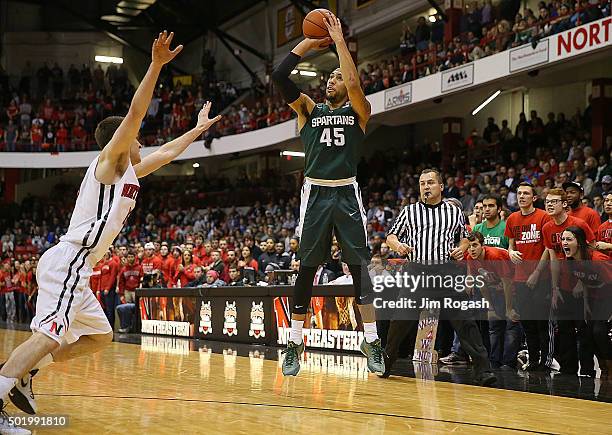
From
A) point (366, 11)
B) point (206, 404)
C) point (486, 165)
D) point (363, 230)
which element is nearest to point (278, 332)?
point (363, 230)

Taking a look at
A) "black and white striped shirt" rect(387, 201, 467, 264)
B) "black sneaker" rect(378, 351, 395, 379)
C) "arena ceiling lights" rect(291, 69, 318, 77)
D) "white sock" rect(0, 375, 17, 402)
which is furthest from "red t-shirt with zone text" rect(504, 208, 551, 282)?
"arena ceiling lights" rect(291, 69, 318, 77)

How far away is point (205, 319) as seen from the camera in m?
13.2

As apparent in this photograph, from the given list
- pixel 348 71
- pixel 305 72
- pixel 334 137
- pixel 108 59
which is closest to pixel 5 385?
pixel 334 137

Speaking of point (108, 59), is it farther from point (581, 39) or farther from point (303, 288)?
point (303, 288)

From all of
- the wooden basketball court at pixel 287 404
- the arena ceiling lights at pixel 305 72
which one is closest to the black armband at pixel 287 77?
the wooden basketball court at pixel 287 404

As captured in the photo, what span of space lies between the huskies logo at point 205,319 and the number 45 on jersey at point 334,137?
24.8 feet

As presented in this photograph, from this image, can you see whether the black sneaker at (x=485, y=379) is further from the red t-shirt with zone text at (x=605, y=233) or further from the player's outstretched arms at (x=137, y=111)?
the player's outstretched arms at (x=137, y=111)

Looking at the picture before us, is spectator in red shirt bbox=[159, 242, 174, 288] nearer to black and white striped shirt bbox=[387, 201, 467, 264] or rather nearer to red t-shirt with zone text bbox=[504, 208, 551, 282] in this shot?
red t-shirt with zone text bbox=[504, 208, 551, 282]

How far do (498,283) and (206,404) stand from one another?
12.8ft

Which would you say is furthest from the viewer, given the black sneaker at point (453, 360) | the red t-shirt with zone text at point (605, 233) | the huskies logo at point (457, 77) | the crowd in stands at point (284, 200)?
the huskies logo at point (457, 77)

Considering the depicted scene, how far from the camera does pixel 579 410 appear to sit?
15.7 ft

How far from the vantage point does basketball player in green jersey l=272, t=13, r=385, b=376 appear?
5.94 meters

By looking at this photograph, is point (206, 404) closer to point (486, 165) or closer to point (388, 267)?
point (388, 267)

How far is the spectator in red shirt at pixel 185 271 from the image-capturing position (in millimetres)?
15766
